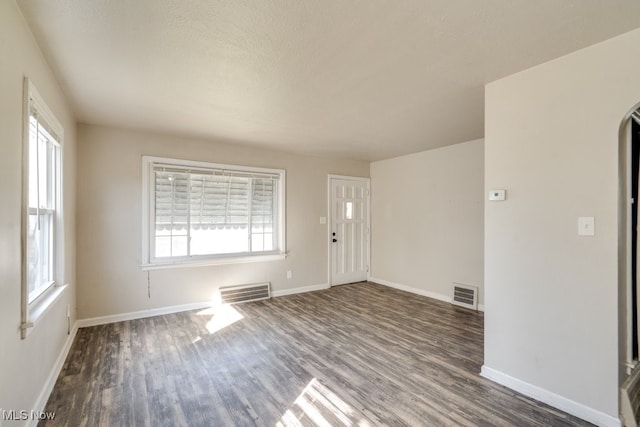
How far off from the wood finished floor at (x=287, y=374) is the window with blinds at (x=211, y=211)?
3.23 ft

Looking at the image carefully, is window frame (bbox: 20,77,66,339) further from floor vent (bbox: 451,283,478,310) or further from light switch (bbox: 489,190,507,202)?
floor vent (bbox: 451,283,478,310)

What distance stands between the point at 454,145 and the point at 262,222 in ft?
10.6

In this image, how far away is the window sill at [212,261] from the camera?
3922 mm

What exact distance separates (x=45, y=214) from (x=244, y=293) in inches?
106

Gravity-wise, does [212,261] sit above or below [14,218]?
below

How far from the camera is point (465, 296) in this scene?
4328 mm

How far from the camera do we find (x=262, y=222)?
4.87 metres

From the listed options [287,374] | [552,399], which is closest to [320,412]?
[287,374]

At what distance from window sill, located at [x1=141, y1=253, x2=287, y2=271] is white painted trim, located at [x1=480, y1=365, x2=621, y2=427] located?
3.28 m

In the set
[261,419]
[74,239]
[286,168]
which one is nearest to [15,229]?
[261,419]

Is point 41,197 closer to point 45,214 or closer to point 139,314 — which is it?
point 45,214

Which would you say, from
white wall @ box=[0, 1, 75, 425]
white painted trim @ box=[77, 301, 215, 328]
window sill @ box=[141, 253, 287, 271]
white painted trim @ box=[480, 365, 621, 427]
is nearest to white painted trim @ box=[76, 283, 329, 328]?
white painted trim @ box=[77, 301, 215, 328]

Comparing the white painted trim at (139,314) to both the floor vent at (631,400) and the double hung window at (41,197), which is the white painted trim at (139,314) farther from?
the floor vent at (631,400)

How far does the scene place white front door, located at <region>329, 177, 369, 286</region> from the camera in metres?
5.56
